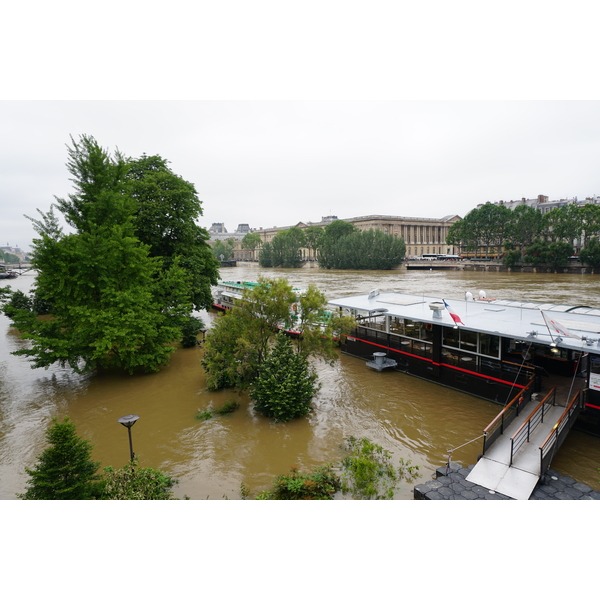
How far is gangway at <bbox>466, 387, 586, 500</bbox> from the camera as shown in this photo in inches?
379

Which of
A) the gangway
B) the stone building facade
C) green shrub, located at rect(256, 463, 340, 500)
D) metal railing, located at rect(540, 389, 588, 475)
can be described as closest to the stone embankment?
the gangway

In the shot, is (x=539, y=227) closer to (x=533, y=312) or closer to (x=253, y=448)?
(x=533, y=312)

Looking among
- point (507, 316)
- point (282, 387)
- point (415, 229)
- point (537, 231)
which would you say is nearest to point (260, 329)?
point (282, 387)

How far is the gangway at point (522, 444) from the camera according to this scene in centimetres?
963

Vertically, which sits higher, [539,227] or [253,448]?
[539,227]

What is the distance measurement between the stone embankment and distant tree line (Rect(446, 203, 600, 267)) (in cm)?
7429

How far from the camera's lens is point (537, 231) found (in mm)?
86500

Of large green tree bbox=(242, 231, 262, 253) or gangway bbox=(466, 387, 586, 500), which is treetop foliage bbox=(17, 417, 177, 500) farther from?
large green tree bbox=(242, 231, 262, 253)

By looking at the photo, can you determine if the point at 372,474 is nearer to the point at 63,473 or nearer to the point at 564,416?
the point at 564,416

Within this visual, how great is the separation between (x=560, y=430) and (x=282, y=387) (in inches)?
336

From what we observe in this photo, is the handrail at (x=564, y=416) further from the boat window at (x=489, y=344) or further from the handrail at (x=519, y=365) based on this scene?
the boat window at (x=489, y=344)

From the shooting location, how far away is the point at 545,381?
1452 centimetres

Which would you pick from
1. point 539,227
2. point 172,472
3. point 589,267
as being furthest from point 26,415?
point 539,227

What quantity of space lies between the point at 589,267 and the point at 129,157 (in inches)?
3022
